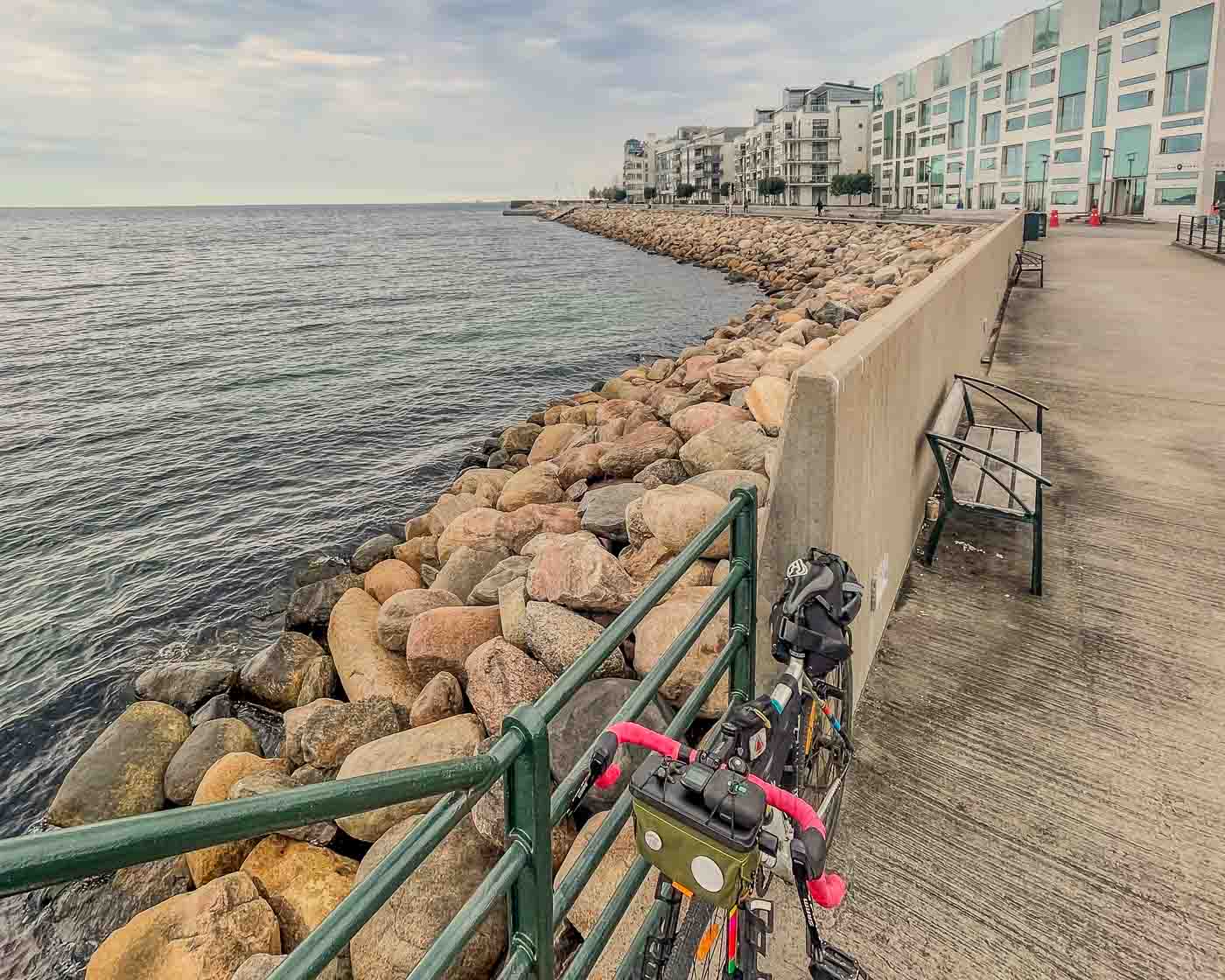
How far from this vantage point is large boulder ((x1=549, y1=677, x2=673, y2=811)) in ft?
11.5

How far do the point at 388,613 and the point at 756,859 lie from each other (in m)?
4.88

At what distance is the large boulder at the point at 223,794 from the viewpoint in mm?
4238

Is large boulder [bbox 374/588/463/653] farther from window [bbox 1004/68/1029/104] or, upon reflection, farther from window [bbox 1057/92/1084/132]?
window [bbox 1004/68/1029/104]

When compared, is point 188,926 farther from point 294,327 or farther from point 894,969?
point 294,327

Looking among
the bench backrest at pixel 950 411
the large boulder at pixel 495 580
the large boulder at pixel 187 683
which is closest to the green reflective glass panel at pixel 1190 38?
the bench backrest at pixel 950 411

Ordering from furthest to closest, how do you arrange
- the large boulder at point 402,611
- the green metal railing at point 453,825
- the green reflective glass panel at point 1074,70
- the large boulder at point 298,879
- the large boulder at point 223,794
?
the green reflective glass panel at point 1074,70, the large boulder at point 402,611, the large boulder at point 223,794, the large boulder at point 298,879, the green metal railing at point 453,825

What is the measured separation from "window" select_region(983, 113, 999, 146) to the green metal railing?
62963mm

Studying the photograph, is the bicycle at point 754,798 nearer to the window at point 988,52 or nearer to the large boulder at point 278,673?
the large boulder at point 278,673

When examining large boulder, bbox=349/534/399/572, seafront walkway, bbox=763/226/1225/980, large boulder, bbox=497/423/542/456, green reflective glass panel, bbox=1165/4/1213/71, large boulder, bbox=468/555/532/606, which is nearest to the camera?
seafront walkway, bbox=763/226/1225/980

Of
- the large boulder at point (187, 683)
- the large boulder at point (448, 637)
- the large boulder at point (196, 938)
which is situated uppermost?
the large boulder at point (448, 637)

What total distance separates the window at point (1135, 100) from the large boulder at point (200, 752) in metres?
50.0

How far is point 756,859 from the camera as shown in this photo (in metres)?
1.57

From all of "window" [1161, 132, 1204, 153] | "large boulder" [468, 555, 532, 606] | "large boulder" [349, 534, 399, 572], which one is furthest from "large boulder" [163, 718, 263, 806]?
"window" [1161, 132, 1204, 153]

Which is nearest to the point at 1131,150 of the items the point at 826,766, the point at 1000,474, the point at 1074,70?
the point at 1074,70
